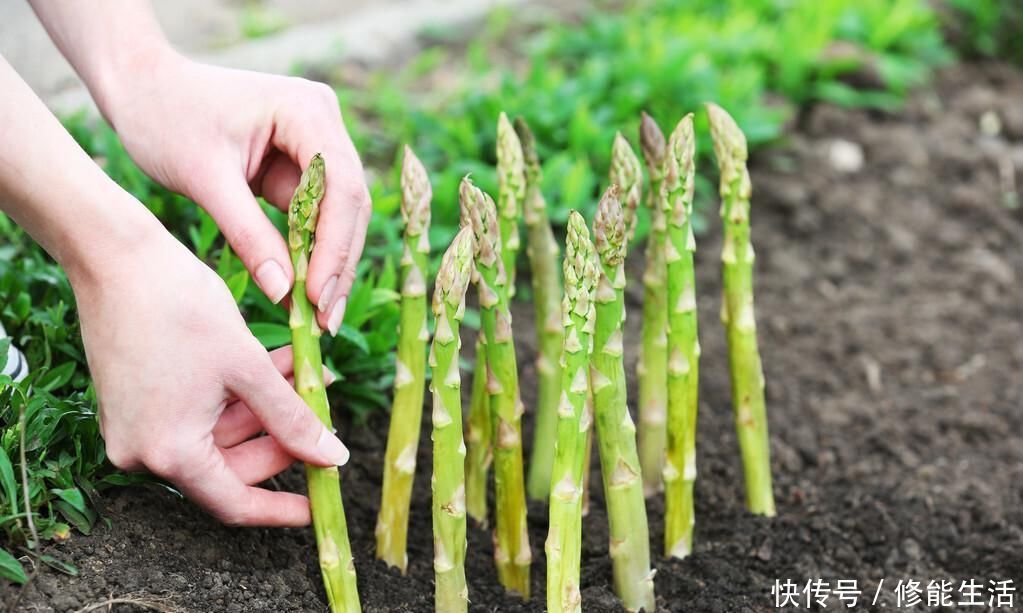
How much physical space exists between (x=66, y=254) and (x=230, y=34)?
162 inches

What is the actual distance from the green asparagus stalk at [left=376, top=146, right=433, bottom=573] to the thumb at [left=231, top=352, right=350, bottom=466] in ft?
0.72

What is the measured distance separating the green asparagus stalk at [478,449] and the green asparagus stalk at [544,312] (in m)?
0.16

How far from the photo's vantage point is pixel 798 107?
5.21 meters

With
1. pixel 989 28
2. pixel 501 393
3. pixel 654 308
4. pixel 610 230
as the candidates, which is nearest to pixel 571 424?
pixel 501 393

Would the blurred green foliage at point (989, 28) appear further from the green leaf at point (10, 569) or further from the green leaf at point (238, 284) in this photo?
the green leaf at point (10, 569)

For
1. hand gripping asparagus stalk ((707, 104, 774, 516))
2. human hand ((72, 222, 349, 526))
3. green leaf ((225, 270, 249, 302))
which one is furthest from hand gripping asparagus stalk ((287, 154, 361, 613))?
hand gripping asparagus stalk ((707, 104, 774, 516))

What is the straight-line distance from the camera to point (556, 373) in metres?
2.74

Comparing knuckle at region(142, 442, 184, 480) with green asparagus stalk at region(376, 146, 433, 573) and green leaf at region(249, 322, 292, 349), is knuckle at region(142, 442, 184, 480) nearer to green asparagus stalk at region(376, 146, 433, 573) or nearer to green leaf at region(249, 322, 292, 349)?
green asparagus stalk at region(376, 146, 433, 573)

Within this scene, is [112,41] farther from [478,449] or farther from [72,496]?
[478,449]

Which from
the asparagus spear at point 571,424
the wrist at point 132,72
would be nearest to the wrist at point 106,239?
the wrist at point 132,72

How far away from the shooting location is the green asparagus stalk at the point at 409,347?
7.64ft

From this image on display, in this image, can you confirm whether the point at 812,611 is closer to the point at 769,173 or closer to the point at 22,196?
the point at 22,196

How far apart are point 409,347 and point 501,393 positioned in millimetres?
222

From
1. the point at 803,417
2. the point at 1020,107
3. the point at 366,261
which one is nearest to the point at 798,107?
the point at 1020,107
